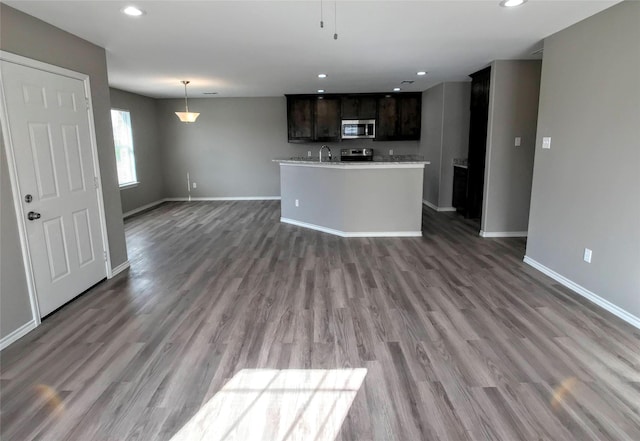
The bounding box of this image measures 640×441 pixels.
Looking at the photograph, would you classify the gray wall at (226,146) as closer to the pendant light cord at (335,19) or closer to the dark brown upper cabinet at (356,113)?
the dark brown upper cabinet at (356,113)

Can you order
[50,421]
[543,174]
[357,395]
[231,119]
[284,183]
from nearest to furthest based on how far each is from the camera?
[50,421], [357,395], [543,174], [284,183], [231,119]

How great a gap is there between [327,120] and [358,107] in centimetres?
74

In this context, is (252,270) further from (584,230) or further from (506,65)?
(506,65)

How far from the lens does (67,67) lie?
3.38 metres

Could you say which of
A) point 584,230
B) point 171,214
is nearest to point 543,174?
point 584,230

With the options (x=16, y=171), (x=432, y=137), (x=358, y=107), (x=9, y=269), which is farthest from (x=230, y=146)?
(x=9, y=269)

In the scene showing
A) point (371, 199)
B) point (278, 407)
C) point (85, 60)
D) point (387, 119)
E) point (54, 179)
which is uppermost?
point (85, 60)

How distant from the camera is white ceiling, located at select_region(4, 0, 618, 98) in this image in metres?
2.95

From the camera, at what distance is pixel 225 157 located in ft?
29.1

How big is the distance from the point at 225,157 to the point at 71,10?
5987 millimetres

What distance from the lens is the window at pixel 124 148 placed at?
7.29 metres

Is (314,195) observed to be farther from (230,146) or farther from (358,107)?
(230,146)

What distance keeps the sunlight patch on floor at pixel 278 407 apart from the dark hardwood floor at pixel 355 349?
8 cm

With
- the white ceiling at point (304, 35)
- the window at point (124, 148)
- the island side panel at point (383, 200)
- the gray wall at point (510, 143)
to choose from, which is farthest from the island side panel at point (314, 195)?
the window at point (124, 148)
